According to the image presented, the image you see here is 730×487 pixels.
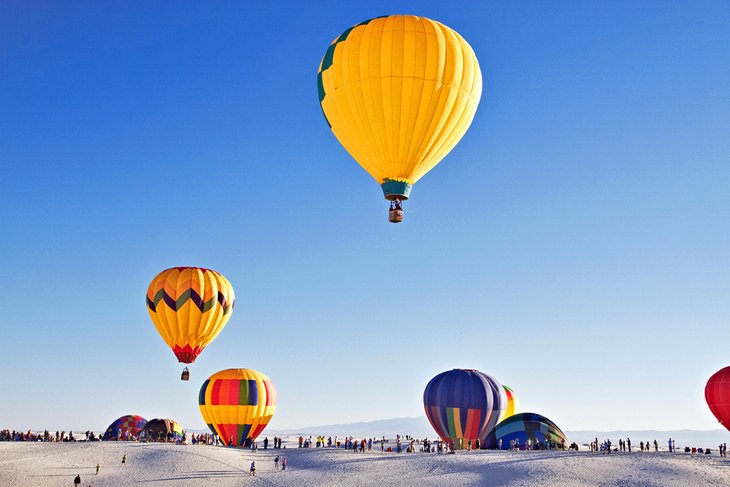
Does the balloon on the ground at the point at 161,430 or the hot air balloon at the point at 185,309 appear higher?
the hot air balloon at the point at 185,309

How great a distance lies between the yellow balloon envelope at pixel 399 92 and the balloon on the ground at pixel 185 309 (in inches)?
702

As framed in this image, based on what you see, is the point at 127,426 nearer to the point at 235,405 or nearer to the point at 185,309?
the point at 235,405

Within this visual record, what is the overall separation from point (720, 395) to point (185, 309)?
3356 centimetres

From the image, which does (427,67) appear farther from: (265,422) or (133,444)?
(265,422)

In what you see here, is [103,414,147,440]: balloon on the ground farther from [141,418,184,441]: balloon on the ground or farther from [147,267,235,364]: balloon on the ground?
[147,267,235,364]: balloon on the ground

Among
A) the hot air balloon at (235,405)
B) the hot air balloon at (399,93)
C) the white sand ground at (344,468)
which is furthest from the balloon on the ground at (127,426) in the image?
the hot air balloon at (399,93)

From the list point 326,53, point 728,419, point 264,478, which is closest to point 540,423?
point 728,419

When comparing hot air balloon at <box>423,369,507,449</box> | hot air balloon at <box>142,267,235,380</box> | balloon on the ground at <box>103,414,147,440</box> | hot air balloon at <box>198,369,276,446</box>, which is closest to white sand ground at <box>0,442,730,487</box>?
hot air balloon at <box>142,267,235,380</box>

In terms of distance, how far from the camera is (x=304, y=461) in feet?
127

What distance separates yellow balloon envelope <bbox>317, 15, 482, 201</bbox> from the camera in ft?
106

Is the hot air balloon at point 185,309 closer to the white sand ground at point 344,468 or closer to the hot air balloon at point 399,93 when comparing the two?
the white sand ground at point 344,468

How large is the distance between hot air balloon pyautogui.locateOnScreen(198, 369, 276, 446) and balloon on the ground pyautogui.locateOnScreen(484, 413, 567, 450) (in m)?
14.6

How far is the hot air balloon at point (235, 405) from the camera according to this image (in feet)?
164

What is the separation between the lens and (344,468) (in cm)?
3653
